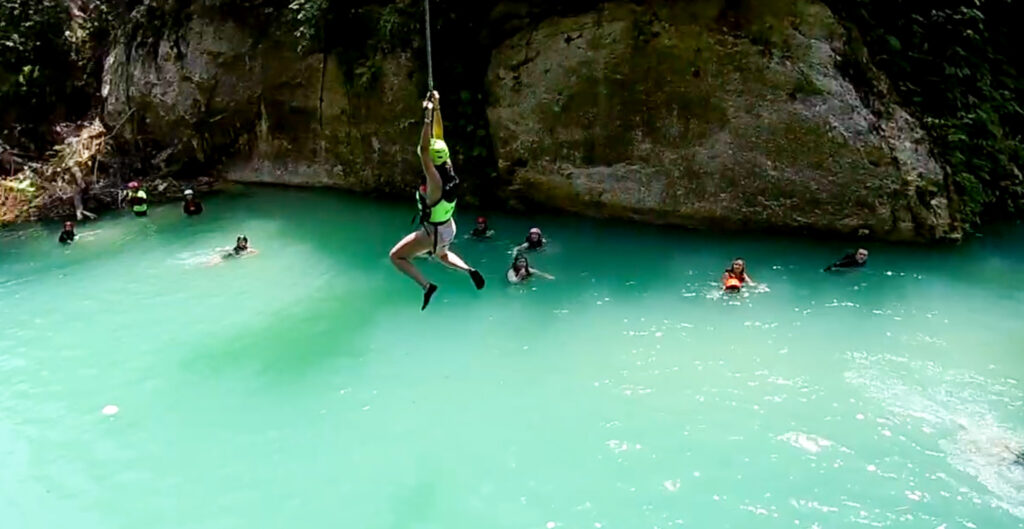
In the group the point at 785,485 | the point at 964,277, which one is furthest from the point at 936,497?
the point at 964,277

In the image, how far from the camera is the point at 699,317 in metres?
10.6

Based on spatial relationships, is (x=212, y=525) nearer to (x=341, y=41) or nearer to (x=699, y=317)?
(x=699, y=317)

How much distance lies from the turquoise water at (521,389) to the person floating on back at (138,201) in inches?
81.7

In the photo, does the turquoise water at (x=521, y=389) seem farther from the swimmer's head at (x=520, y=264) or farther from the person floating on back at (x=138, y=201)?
the person floating on back at (x=138, y=201)

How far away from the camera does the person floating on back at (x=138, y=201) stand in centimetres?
1550

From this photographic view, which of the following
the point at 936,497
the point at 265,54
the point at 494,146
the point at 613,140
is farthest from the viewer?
the point at 265,54

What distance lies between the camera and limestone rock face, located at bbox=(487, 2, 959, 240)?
12.6m

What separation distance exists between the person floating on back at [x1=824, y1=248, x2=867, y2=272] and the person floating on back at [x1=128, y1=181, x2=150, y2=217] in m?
12.1

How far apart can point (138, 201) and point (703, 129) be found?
34.2 ft

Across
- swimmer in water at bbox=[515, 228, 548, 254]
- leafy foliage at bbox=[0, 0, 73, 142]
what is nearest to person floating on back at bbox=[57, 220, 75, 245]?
leafy foliage at bbox=[0, 0, 73, 142]

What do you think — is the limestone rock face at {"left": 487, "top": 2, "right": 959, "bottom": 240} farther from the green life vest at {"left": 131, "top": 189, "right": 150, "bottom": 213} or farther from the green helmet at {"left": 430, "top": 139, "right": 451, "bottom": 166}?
the green helmet at {"left": 430, "top": 139, "right": 451, "bottom": 166}

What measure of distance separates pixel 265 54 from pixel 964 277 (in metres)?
13.2

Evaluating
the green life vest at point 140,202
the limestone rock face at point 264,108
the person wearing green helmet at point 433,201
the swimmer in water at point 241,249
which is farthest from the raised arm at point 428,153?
the green life vest at point 140,202

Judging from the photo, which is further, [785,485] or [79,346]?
[79,346]
